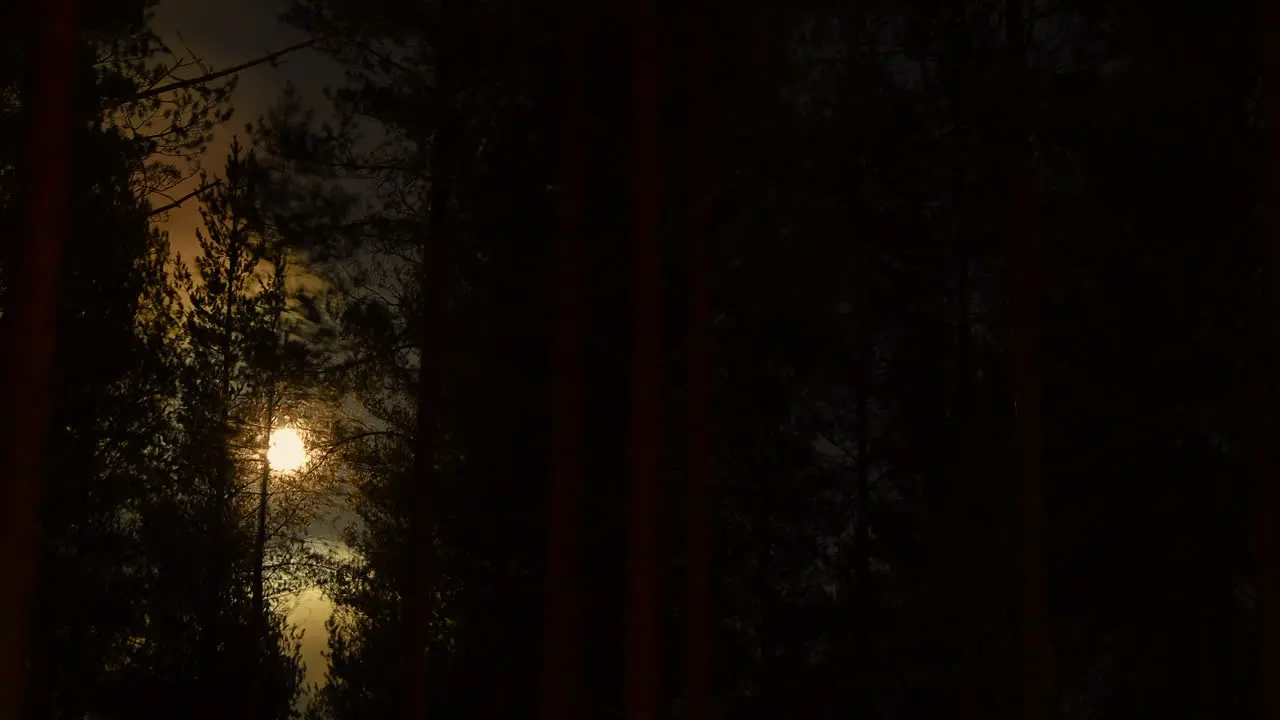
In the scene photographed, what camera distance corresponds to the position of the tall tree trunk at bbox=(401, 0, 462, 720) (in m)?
11.2

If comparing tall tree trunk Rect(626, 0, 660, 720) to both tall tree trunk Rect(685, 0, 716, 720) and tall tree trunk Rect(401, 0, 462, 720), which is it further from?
tall tree trunk Rect(401, 0, 462, 720)

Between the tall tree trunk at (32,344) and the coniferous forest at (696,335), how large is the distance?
42mm

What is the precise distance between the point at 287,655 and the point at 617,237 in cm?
1309

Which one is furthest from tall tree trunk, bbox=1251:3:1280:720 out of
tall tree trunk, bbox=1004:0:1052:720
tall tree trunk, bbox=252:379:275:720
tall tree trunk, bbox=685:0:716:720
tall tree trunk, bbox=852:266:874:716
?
tall tree trunk, bbox=252:379:275:720

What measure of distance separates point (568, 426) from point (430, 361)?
5.84ft

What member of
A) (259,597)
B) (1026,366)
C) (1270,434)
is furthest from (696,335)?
(259,597)

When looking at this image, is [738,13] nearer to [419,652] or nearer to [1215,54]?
[1215,54]

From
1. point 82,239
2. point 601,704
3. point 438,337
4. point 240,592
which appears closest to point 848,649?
point 601,704

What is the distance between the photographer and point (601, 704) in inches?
547

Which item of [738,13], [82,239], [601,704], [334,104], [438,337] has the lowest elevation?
[601,704]

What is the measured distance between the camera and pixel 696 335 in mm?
13344

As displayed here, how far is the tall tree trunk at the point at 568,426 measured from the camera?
445 inches

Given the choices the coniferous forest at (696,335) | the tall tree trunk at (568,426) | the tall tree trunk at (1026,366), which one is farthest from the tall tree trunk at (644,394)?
the tall tree trunk at (1026,366)

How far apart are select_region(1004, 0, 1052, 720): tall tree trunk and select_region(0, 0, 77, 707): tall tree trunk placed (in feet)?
27.6
